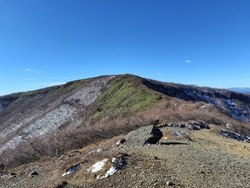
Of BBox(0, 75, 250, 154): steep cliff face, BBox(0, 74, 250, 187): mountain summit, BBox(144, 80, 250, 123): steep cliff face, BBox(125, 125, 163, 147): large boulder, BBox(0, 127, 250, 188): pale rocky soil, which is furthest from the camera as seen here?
BBox(144, 80, 250, 123): steep cliff face

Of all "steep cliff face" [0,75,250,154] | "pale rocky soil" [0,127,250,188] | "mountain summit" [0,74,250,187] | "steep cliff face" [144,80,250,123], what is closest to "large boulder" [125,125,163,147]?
"mountain summit" [0,74,250,187]

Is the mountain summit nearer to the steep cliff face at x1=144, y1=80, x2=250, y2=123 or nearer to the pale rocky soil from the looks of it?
the pale rocky soil

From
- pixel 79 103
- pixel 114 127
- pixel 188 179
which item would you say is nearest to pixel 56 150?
pixel 114 127

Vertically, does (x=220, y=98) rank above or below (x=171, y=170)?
above

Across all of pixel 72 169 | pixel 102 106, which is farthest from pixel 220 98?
pixel 72 169

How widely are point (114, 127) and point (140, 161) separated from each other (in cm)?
1537

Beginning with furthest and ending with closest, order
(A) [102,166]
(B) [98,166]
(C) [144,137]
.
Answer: (C) [144,137], (B) [98,166], (A) [102,166]

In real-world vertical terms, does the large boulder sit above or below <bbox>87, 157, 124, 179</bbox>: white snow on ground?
above

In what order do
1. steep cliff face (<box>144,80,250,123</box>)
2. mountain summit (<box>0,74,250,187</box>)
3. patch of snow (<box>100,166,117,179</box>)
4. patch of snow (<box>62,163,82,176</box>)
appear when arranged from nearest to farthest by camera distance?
patch of snow (<box>100,166,117,179</box>) < patch of snow (<box>62,163,82,176</box>) < mountain summit (<box>0,74,250,187</box>) < steep cliff face (<box>144,80,250,123</box>)

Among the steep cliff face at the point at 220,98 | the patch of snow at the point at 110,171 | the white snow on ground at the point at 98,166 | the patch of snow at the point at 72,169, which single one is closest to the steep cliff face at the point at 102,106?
the steep cliff face at the point at 220,98

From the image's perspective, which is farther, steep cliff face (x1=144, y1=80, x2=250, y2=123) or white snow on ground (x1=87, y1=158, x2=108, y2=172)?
steep cliff face (x1=144, y1=80, x2=250, y2=123)

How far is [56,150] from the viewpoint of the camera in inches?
968

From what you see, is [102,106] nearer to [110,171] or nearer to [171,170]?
[110,171]

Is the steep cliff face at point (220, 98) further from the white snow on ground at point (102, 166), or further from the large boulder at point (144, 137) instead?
the white snow on ground at point (102, 166)
